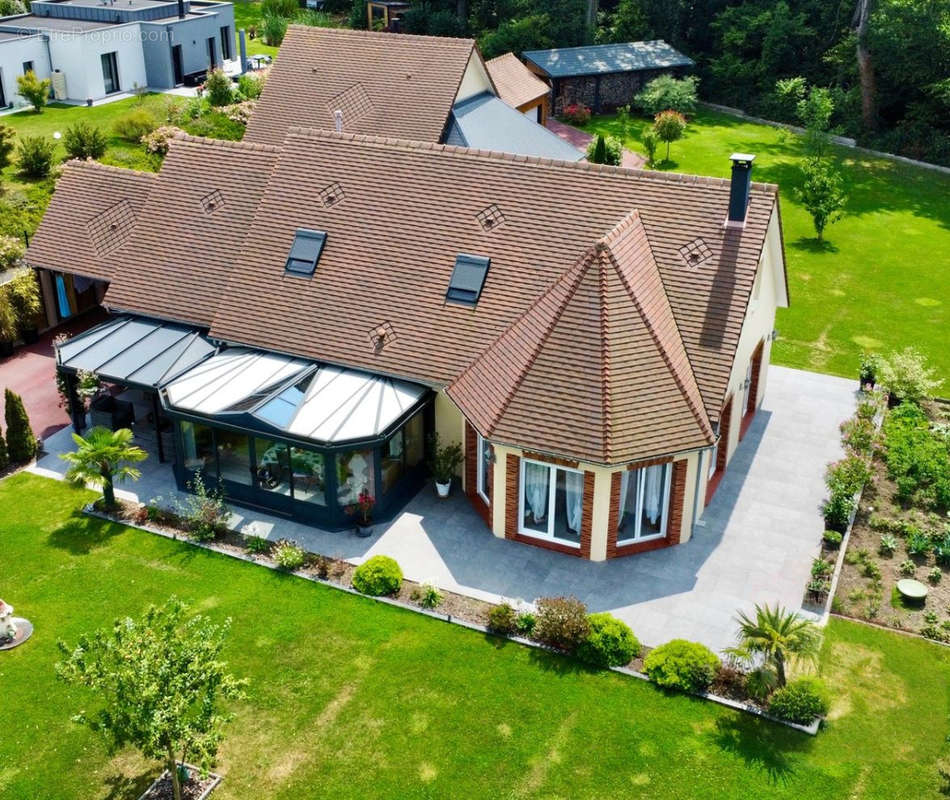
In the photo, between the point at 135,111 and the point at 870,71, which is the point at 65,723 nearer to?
→ the point at 135,111

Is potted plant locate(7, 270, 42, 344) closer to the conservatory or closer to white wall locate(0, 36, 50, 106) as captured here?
the conservatory

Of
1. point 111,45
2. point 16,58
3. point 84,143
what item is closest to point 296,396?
point 84,143

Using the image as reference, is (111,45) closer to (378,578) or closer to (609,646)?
(378,578)

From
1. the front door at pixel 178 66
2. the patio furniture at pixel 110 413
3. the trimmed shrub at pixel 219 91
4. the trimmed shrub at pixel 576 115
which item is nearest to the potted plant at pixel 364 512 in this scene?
the patio furniture at pixel 110 413

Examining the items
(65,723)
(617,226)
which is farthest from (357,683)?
(617,226)

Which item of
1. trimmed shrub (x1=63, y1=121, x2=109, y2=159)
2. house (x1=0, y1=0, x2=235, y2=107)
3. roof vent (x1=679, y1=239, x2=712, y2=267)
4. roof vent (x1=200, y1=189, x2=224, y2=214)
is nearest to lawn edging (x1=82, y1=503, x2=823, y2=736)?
roof vent (x1=200, y1=189, x2=224, y2=214)

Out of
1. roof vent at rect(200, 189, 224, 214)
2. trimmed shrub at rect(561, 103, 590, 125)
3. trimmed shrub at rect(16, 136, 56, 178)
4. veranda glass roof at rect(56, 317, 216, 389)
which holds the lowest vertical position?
veranda glass roof at rect(56, 317, 216, 389)

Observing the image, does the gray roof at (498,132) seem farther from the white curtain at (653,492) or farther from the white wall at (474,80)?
the white curtain at (653,492)
